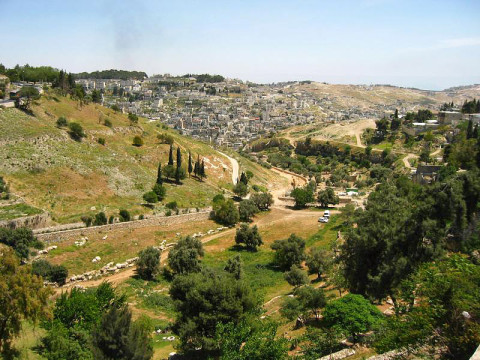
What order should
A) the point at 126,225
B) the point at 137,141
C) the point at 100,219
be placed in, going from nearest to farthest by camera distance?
1. the point at 100,219
2. the point at 126,225
3. the point at 137,141

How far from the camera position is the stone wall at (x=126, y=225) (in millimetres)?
28839

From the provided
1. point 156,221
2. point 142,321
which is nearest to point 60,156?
point 156,221

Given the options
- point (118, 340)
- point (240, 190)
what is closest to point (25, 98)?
point (240, 190)

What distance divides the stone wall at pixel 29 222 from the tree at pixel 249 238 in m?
16.3

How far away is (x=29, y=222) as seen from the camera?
2952 cm

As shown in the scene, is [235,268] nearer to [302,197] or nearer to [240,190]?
[302,197]

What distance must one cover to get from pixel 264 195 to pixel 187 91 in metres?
149

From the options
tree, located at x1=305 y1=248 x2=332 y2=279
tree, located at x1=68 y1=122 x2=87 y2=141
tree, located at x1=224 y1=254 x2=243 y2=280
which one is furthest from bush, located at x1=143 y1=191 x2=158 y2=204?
tree, located at x1=305 y1=248 x2=332 y2=279

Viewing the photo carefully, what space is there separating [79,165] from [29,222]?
13.8m

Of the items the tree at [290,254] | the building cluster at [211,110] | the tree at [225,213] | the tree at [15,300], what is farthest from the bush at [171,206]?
the building cluster at [211,110]

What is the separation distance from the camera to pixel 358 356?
13.2 meters

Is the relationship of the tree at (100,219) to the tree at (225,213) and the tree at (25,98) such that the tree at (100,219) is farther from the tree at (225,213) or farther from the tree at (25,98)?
the tree at (25,98)

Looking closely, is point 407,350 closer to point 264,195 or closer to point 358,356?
point 358,356

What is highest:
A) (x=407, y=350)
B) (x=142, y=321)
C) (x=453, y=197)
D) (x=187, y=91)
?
(x=187, y=91)
